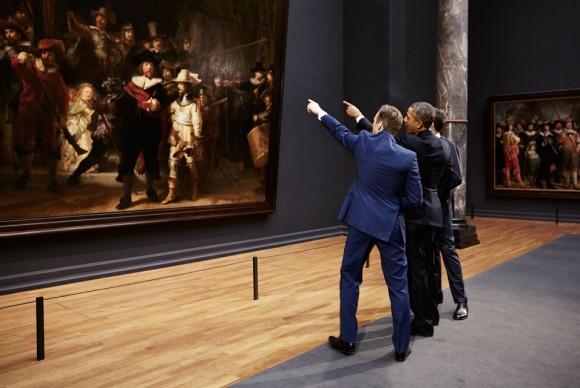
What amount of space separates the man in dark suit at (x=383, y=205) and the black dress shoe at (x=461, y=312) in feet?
4.27

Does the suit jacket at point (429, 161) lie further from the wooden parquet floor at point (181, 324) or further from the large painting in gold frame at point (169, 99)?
the large painting in gold frame at point (169, 99)

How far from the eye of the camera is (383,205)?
3.98 meters

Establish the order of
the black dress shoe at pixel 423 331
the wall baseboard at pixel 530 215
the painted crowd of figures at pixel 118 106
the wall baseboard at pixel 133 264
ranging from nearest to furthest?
1. the black dress shoe at pixel 423 331
2. the painted crowd of figures at pixel 118 106
3. the wall baseboard at pixel 133 264
4. the wall baseboard at pixel 530 215

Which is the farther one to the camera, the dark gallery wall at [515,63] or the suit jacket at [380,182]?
the dark gallery wall at [515,63]

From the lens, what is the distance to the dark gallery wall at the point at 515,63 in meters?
13.7

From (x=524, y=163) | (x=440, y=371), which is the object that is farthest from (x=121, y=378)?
(x=524, y=163)

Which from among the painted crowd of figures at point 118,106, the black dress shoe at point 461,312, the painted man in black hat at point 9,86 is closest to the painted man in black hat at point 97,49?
the painted crowd of figures at point 118,106

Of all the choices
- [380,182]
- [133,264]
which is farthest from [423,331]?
[133,264]

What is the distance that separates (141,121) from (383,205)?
15.3 feet

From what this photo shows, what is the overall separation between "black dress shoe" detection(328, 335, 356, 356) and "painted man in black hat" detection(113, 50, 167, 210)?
423 cm

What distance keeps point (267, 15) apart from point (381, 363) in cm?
679

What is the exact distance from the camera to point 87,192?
22.7ft

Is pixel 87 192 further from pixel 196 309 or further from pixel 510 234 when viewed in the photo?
pixel 510 234

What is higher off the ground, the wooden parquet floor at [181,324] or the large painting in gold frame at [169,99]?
the large painting in gold frame at [169,99]
